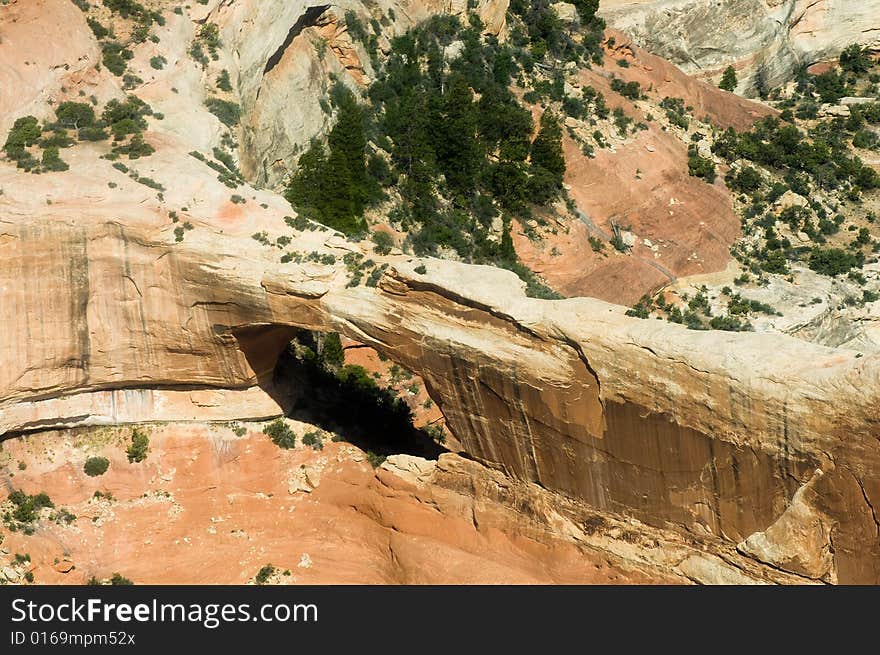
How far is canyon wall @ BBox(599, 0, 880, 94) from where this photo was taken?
8244 centimetres

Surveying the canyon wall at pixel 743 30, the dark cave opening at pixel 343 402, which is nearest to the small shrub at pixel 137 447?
the dark cave opening at pixel 343 402

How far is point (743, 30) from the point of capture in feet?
277

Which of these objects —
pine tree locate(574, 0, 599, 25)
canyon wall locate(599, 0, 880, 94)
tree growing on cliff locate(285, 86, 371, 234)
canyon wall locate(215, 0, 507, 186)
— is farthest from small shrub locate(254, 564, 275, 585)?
canyon wall locate(599, 0, 880, 94)

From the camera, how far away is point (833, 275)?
6328 centimetres

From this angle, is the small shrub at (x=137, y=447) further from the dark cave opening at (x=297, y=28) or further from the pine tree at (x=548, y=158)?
the pine tree at (x=548, y=158)

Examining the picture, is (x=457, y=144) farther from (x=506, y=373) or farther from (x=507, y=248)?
(x=506, y=373)

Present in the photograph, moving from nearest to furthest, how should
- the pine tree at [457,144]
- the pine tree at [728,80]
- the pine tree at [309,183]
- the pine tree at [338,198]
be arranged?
the pine tree at [309,183], the pine tree at [338,198], the pine tree at [457,144], the pine tree at [728,80]

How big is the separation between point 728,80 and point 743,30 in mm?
3905

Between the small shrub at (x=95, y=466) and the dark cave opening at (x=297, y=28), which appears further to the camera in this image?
the dark cave opening at (x=297, y=28)

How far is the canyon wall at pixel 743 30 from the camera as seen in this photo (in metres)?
82.4

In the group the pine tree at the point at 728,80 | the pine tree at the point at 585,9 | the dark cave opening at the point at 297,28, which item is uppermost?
the pine tree at the point at 585,9

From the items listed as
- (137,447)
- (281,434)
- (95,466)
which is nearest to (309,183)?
(281,434)

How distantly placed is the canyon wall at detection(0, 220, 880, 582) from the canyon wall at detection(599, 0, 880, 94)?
4885 centimetres

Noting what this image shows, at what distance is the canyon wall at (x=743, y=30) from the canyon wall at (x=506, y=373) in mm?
48850
